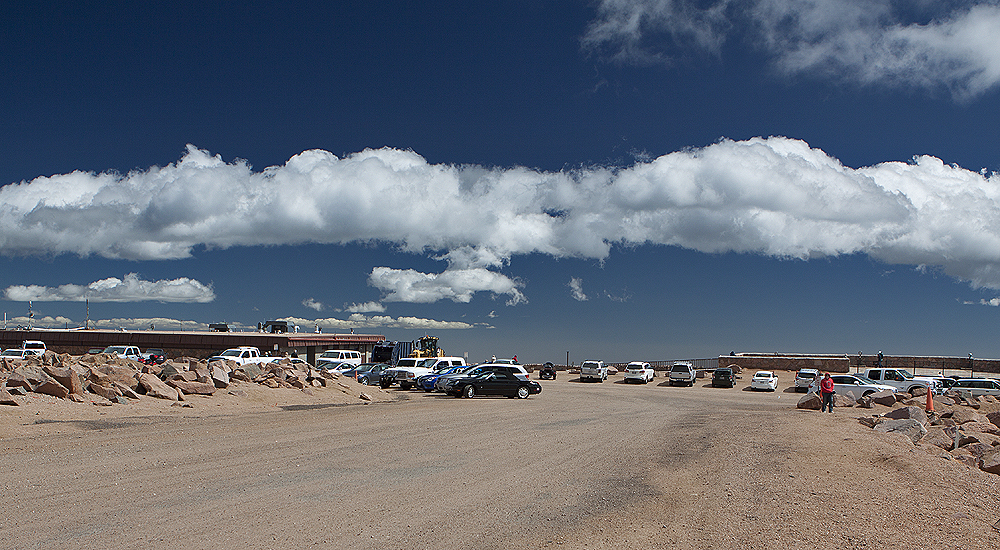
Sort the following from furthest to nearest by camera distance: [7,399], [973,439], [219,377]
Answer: [219,377] < [7,399] < [973,439]

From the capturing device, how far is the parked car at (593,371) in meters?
50.2

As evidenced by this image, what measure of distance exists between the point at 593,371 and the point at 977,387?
2290 cm

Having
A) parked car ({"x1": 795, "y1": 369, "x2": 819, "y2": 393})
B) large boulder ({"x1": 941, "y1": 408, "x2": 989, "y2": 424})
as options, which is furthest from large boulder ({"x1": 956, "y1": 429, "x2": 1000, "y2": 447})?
parked car ({"x1": 795, "y1": 369, "x2": 819, "y2": 393})

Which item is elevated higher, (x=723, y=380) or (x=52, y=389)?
(x=52, y=389)

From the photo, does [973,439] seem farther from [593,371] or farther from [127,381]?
[593,371]

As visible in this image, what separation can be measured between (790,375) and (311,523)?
51930mm

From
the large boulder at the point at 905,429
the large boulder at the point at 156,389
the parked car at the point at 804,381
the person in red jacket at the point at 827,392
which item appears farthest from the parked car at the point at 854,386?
the large boulder at the point at 156,389

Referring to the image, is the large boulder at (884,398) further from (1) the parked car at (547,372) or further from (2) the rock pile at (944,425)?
(1) the parked car at (547,372)

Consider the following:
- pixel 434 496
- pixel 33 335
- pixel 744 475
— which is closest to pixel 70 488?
pixel 434 496

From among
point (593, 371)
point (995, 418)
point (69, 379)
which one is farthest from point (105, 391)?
point (593, 371)

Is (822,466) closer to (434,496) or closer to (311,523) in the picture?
(434,496)

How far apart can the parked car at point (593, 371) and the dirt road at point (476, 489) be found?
32562 millimetres

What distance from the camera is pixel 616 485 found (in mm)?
10430

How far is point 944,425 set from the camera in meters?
21.2
